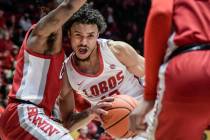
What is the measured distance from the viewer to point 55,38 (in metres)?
3.24

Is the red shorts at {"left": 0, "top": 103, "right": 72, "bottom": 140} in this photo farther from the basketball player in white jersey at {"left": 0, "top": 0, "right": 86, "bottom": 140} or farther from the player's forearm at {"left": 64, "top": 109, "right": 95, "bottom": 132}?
the player's forearm at {"left": 64, "top": 109, "right": 95, "bottom": 132}

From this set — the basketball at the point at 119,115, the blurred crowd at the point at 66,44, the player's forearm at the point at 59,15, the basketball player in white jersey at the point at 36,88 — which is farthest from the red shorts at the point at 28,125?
the blurred crowd at the point at 66,44

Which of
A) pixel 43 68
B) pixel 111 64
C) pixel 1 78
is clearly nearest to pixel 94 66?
pixel 111 64

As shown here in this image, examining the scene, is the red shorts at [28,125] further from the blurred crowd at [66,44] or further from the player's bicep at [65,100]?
the blurred crowd at [66,44]

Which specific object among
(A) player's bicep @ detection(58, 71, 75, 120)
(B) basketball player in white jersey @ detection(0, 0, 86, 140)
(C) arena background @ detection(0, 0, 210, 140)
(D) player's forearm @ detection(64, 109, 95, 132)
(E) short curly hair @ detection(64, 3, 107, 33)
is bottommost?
(C) arena background @ detection(0, 0, 210, 140)

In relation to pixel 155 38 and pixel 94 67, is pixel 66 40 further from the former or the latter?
pixel 155 38

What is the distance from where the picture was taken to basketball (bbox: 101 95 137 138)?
3428 millimetres

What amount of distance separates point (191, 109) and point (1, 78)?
644 centimetres

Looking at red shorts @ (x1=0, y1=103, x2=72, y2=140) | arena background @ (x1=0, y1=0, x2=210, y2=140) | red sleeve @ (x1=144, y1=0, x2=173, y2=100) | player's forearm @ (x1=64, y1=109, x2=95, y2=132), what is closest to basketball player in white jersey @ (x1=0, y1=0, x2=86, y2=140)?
red shorts @ (x1=0, y1=103, x2=72, y2=140)

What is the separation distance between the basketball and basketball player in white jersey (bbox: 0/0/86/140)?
1.21 feet

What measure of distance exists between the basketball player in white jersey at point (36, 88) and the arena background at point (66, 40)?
267 centimetres

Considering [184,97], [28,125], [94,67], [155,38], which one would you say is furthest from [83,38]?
[184,97]

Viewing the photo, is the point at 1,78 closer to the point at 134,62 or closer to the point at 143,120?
the point at 134,62

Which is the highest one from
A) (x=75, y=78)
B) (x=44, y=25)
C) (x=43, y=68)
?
(x=44, y=25)
